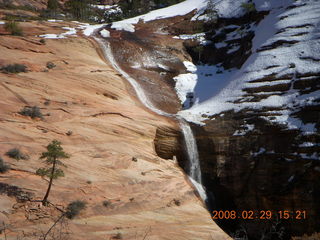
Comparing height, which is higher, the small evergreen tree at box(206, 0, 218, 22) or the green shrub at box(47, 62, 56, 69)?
the small evergreen tree at box(206, 0, 218, 22)

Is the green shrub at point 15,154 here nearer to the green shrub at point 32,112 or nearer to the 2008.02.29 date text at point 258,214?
the green shrub at point 32,112

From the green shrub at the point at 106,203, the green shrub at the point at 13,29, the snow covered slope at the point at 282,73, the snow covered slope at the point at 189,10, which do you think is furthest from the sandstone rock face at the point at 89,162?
the snow covered slope at the point at 189,10

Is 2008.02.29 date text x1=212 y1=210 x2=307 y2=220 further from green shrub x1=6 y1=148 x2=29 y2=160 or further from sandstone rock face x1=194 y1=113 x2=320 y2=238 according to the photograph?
green shrub x1=6 y1=148 x2=29 y2=160

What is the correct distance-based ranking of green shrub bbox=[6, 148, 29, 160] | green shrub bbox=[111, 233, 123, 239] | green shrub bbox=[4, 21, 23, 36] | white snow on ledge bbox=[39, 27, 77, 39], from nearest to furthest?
green shrub bbox=[111, 233, 123, 239], green shrub bbox=[6, 148, 29, 160], green shrub bbox=[4, 21, 23, 36], white snow on ledge bbox=[39, 27, 77, 39]

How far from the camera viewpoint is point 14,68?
19141 millimetres

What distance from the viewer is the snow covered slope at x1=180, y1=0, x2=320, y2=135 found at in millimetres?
20359

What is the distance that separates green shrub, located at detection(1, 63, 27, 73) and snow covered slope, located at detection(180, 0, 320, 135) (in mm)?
12098

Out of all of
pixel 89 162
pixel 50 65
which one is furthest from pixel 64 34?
pixel 89 162

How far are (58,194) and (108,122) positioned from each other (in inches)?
262

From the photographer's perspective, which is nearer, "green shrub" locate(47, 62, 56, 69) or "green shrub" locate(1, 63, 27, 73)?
"green shrub" locate(1, 63, 27, 73)

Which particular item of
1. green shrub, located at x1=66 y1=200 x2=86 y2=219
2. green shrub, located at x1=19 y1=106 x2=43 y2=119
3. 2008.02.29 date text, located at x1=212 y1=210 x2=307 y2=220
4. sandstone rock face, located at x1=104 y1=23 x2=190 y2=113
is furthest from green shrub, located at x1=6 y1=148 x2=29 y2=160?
sandstone rock face, located at x1=104 y1=23 x2=190 y2=113

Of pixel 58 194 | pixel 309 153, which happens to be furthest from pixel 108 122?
pixel 309 153

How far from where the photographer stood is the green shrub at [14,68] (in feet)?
61.9

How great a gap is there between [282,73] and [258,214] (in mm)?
11118
